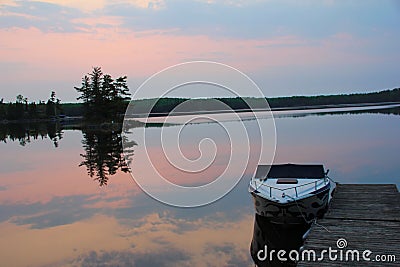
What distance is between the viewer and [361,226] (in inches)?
397

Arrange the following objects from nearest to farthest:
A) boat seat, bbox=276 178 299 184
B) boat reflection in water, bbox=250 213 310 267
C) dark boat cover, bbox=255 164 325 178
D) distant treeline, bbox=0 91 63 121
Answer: boat reflection in water, bbox=250 213 310 267
boat seat, bbox=276 178 299 184
dark boat cover, bbox=255 164 325 178
distant treeline, bbox=0 91 63 121

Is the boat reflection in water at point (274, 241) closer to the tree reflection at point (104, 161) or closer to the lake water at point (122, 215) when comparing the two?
the lake water at point (122, 215)

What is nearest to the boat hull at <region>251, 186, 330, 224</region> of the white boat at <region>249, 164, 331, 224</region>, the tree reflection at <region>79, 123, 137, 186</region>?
the white boat at <region>249, 164, 331, 224</region>

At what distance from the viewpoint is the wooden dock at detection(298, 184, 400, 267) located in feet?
27.5

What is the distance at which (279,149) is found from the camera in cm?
2984

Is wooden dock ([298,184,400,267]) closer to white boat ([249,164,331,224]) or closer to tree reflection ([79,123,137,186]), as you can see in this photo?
white boat ([249,164,331,224])

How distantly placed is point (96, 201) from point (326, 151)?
54.7 ft

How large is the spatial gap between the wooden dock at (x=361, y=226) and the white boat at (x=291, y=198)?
459 millimetres

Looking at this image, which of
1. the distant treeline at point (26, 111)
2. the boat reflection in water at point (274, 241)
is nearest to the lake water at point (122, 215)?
the boat reflection in water at point (274, 241)

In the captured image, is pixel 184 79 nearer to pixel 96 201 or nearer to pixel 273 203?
pixel 273 203

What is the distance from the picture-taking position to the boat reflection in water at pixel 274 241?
1016 cm

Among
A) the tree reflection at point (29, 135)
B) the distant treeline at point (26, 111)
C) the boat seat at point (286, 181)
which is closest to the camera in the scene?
the boat seat at point (286, 181)

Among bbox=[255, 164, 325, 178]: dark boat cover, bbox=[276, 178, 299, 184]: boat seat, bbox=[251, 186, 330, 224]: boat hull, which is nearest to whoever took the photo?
bbox=[251, 186, 330, 224]: boat hull

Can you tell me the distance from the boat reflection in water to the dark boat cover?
1.50m
